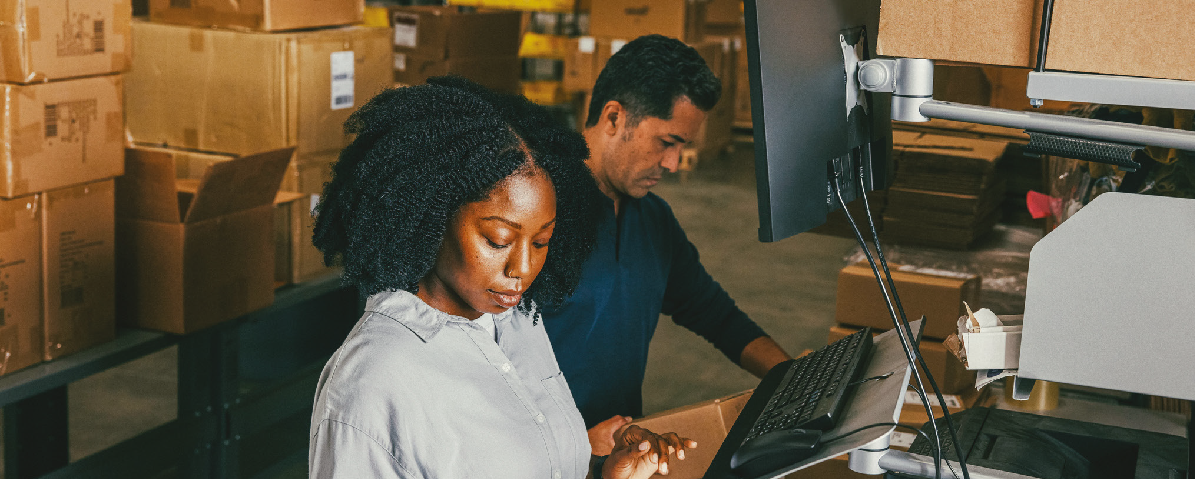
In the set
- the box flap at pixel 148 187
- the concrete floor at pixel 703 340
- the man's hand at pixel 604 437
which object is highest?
the box flap at pixel 148 187

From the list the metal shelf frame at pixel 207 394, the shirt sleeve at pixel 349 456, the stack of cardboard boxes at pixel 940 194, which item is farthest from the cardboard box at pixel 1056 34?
the stack of cardboard boxes at pixel 940 194

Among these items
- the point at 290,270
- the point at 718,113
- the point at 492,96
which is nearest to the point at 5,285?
the point at 290,270

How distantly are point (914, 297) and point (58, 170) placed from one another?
2096mm

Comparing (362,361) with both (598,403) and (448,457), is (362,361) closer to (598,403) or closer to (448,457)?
(448,457)

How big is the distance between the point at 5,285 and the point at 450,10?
286 cm

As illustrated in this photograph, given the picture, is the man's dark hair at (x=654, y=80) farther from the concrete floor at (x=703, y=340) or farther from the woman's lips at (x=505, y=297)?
the concrete floor at (x=703, y=340)

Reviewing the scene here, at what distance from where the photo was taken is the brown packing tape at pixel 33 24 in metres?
2.39

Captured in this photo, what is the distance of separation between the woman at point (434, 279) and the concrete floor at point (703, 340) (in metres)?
2.26

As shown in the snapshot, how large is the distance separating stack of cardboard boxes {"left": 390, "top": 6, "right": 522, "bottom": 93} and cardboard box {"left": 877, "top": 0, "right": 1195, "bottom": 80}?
3767mm

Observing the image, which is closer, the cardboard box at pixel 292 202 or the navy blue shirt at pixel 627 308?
the navy blue shirt at pixel 627 308

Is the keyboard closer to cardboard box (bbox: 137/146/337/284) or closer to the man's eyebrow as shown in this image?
the man's eyebrow

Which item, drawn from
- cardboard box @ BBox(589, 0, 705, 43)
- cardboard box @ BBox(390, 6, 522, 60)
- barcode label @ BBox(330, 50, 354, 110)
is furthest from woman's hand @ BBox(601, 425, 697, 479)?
cardboard box @ BBox(589, 0, 705, 43)

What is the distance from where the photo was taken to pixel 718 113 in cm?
888

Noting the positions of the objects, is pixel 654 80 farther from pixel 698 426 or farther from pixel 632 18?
pixel 632 18
